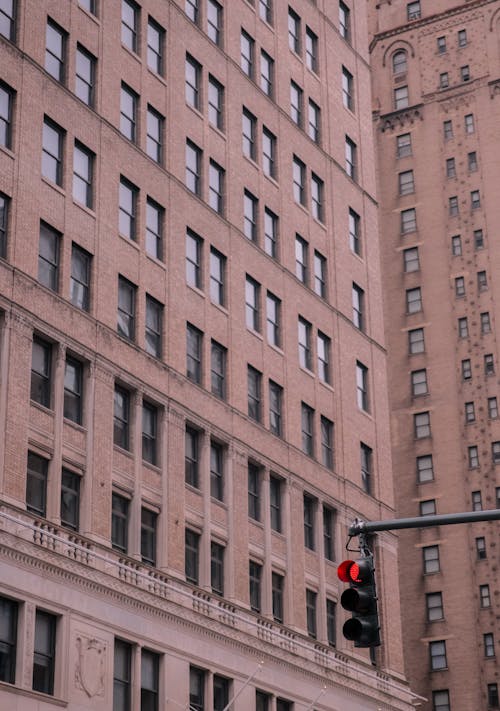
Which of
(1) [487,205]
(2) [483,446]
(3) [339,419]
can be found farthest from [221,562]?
(1) [487,205]

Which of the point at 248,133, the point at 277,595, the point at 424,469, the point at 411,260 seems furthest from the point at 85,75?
the point at 411,260

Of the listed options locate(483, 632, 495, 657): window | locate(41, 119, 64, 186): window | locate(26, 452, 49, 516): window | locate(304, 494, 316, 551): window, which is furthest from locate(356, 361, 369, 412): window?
locate(483, 632, 495, 657): window

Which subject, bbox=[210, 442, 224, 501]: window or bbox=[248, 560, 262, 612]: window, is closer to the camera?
bbox=[210, 442, 224, 501]: window

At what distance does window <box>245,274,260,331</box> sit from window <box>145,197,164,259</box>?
5.97 metres

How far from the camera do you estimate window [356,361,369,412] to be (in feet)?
211

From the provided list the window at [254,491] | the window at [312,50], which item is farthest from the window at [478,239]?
the window at [254,491]

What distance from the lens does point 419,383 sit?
98938mm

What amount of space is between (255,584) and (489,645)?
41833 millimetres

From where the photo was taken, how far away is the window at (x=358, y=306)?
66.0m

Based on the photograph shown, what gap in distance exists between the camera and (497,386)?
95938 millimetres

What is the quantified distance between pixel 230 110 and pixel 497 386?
43.0m

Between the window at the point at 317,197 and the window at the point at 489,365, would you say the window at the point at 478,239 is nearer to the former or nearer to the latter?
the window at the point at 489,365

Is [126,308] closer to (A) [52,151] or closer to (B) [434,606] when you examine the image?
(A) [52,151]

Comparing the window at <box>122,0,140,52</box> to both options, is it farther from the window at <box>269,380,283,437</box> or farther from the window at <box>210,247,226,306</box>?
the window at <box>269,380,283,437</box>
